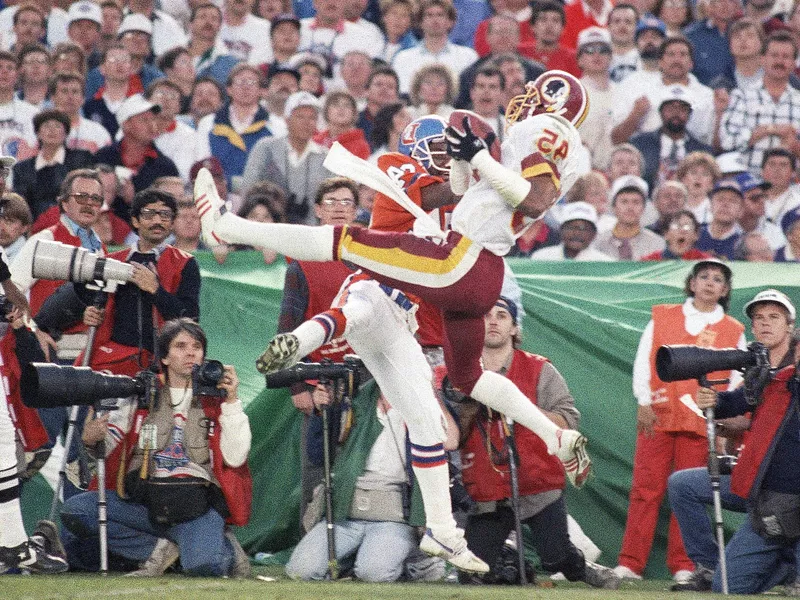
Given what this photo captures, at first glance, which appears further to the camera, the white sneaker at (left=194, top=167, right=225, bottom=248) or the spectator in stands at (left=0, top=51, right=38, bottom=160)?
the spectator in stands at (left=0, top=51, right=38, bottom=160)

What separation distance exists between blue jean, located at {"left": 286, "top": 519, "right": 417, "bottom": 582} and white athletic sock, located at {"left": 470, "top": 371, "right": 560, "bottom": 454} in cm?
103

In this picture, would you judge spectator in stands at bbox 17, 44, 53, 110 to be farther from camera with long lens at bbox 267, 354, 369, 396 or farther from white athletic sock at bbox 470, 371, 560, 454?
white athletic sock at bbox 470, 371, 560, 454

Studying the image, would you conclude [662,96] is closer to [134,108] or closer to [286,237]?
[134,108]

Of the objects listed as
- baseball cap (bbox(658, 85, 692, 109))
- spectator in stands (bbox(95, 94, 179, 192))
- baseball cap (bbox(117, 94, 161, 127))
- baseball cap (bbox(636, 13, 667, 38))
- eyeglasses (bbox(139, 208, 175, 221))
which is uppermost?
baseball cap (bbox(636, 13, 667, 38))

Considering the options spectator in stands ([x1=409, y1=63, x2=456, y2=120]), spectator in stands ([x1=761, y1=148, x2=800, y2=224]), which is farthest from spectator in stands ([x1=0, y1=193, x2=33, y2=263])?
spectator in stands ([x1=761, y1=148, x2=800, y2=224])

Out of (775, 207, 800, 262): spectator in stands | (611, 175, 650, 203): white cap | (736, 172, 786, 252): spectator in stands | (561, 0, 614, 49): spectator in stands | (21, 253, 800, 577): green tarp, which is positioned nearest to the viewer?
(21, 253, 800, 577): green tarp

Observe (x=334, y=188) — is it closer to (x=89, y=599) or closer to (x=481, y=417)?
(x=481, y=417)

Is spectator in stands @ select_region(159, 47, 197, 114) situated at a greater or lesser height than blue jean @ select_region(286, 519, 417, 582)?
greater

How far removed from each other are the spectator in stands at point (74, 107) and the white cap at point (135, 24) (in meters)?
1.32

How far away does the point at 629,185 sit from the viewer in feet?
33.0

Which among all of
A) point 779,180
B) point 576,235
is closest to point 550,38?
point 779,180

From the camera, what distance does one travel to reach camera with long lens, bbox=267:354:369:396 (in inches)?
263

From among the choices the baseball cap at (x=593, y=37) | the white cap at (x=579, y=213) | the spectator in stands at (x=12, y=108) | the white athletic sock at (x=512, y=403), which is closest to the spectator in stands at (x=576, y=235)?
the white cap at (x=579, y=213)

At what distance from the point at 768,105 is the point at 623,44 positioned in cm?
138
